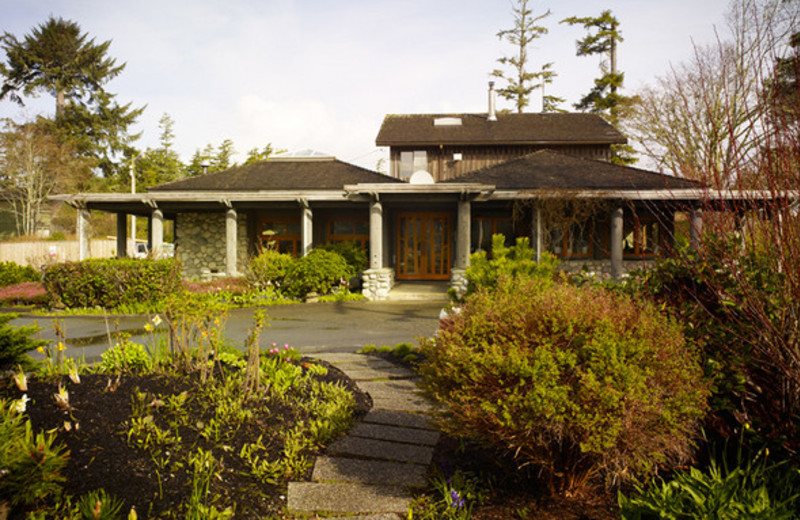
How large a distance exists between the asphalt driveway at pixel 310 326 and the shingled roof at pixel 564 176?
597 centimetres

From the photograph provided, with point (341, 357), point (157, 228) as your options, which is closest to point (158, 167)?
point (157, 228)

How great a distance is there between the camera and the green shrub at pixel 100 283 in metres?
12.0

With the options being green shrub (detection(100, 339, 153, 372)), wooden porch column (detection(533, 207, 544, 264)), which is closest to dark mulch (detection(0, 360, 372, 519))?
green shrub (detection(100, 339, 153, 372))

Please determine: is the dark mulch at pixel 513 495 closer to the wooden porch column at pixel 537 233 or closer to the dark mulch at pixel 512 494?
the dark mulch at pixel 512 494

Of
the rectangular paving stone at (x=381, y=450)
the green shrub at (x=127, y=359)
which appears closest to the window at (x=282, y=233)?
the green shrub at (x=127, y=359)

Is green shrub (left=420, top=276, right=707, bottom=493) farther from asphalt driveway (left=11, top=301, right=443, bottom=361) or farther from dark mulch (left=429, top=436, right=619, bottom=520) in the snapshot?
asphalt driveway (left=11, top=301, right=443, bottom=361)

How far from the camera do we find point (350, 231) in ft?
65.3

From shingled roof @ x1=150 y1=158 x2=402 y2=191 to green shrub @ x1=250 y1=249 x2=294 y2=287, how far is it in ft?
11.3

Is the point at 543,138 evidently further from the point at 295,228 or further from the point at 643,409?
the point at 643,409

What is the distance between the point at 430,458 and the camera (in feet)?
10.3

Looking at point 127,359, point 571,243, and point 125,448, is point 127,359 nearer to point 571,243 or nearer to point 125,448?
point 125,448

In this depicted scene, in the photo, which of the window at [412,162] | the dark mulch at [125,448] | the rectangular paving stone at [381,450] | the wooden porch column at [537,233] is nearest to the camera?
the dark mulch at [125,448]

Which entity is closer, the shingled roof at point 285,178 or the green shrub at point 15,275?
the green shrub at point 15,275

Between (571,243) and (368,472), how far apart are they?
1682cm
